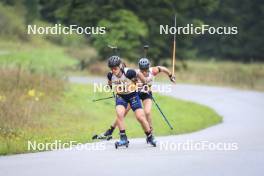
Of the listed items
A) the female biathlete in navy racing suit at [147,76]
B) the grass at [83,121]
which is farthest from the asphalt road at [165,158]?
the grass at [83,121]

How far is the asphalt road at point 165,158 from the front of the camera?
10.4 m

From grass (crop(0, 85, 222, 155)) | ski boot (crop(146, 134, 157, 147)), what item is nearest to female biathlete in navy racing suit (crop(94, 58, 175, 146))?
ski boot (crop(146, 134, 157, 147))

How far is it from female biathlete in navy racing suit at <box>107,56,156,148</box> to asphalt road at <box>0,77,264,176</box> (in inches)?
13.4

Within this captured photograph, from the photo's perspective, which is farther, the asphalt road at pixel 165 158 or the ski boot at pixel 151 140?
the ski boot at pixel 151 140

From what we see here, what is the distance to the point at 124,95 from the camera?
13.2 m

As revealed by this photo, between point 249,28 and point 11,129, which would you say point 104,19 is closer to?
point 11,129

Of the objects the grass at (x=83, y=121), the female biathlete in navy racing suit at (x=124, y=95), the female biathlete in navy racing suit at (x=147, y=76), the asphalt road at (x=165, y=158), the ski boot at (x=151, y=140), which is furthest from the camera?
the grass at (x=83, y=121)

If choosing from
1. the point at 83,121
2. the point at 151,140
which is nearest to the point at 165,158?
the point at 151,140

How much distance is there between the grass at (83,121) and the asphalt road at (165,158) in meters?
1.32

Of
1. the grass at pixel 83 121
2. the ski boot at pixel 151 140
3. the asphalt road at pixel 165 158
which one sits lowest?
the asphalt road at pixel 165 158

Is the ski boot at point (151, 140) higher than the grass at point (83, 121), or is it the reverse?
the grass at point (83, 121)

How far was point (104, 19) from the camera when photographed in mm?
38062

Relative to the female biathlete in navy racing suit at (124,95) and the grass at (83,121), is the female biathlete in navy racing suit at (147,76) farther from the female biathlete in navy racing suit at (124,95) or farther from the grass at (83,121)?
the grass at (83,121)

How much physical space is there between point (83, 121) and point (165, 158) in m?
7.62
